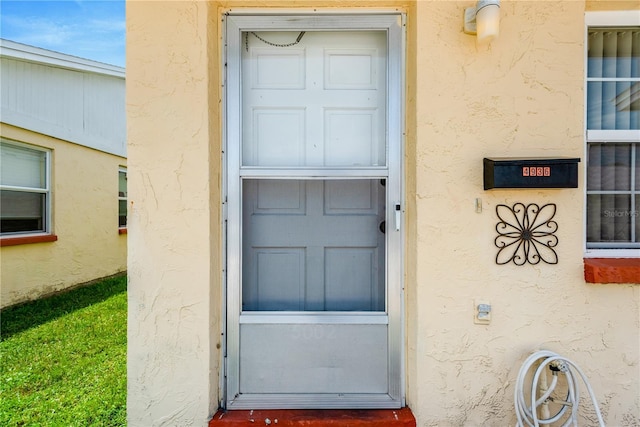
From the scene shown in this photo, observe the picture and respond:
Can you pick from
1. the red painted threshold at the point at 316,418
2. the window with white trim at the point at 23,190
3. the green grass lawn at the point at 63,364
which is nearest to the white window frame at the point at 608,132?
the red painted threshold at the point at 316,418

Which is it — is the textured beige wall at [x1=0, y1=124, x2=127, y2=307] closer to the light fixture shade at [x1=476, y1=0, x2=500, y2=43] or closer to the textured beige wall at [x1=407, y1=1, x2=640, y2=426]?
the textured beige wall at [x1=407, y1=1, x2=640, y2=426]

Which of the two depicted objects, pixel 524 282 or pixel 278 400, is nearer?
pixel 524 282

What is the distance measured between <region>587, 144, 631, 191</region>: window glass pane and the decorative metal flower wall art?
0.47 metres

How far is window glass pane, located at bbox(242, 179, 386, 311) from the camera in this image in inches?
84.4

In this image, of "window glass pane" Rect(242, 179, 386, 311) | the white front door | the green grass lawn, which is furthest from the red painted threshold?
the green grass lawn

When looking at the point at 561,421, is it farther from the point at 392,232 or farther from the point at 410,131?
the point at 410,131

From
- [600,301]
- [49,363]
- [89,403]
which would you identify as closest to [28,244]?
[49,363]

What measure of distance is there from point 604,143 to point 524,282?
1.03 m

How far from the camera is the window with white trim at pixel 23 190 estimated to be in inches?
183

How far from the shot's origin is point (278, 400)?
2.03 m

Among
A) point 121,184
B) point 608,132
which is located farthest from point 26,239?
point 608,132

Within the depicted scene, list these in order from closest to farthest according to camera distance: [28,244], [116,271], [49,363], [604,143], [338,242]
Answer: [604,143] → [338,242] → [49,363] → [28,244] → [116,271]

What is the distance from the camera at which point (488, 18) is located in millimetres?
1744

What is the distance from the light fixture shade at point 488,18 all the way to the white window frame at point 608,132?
0.63m
